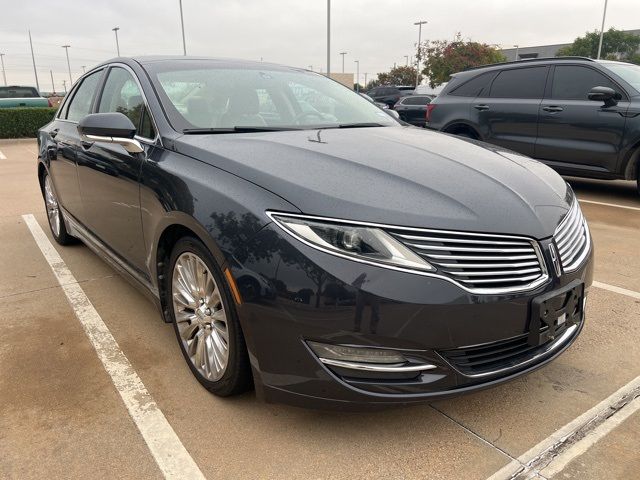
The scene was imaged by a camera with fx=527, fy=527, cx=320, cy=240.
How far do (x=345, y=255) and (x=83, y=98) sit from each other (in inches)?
129

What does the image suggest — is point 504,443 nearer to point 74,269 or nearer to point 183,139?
point 183,139

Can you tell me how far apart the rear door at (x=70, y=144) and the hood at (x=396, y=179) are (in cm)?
174

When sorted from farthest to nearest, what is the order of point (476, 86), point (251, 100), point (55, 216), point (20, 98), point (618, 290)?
point (20, 98) < point (476, 86) < point (55, 216) < point (618, 290) < point (251, 100)

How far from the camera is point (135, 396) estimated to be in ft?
8.20

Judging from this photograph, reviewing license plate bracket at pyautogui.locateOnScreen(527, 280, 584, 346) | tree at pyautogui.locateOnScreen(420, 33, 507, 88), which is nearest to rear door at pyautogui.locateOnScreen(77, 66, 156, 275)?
license plate bracket at pyautogui.locateOnScreen(527, 280, 584, 346)

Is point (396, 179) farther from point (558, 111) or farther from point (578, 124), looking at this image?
point (558, 111)

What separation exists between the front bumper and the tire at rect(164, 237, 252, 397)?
0.15 m

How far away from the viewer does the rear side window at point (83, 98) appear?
12.9ft

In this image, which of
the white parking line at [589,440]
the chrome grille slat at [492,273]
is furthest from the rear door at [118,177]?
the white parking line at [589,440]

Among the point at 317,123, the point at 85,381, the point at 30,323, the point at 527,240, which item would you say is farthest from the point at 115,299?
the point at 527,240

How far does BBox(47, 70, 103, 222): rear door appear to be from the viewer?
12.8 ft

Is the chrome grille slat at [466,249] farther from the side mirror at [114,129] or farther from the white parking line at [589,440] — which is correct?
the side mirror at [114,129]

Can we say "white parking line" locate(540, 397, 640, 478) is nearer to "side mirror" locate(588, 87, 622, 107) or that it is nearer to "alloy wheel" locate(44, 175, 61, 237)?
"alloy wheel" locate(44, 175, 61, 237)

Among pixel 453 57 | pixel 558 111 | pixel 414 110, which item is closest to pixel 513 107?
pixel 558 111
